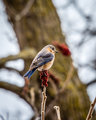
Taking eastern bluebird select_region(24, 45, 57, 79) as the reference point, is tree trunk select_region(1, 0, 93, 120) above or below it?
above

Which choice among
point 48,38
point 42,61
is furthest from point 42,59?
point 48,38

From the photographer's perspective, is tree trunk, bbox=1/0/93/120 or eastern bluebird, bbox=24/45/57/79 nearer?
eastern bluebird, bbox=24/45/57/79

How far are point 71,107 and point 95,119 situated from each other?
29cm

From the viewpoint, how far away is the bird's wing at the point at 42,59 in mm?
903

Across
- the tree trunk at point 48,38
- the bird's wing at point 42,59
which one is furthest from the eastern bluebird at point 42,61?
the tree trunk at point 48,38

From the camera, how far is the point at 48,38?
2.78 metres

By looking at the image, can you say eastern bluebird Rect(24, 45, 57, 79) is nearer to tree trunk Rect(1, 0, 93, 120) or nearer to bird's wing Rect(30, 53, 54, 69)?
bird's wing Rect(30, 53, 54, 69)

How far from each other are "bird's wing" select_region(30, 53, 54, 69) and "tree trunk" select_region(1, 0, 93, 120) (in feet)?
4.57

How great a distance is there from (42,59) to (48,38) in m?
1.87

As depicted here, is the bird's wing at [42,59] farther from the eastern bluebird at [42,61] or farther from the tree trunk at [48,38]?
the tree trunk at [48,38]

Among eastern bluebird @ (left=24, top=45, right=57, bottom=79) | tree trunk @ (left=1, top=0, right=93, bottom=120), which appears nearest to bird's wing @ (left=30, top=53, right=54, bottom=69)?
eastern bluebird @ (left=24, top=45, right=57, bottom=79)

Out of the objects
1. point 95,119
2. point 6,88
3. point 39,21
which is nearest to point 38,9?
point 39,21

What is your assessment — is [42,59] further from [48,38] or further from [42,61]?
[48,38]

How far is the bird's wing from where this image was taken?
2.96 feet
